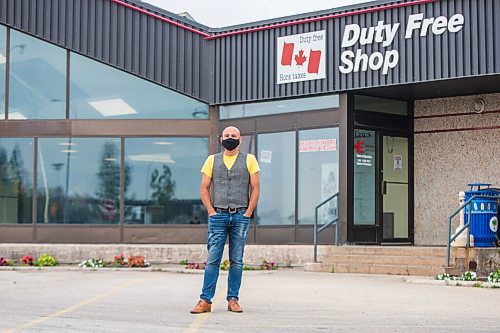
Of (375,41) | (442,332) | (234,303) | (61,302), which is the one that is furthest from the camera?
(375,41)

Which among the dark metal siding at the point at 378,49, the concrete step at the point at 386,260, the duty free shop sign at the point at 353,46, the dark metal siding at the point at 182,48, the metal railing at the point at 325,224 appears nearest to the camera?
the concrete step at the point at 386,260

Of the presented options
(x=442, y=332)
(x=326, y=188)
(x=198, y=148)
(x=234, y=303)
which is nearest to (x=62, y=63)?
(x=198, y=148)

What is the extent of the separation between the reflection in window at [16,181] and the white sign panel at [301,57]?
20.6ft

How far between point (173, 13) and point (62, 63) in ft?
9.55

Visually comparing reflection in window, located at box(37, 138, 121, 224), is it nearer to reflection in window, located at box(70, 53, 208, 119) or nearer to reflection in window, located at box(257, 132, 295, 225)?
reflection in window, located at box(70, 53, 208, 119)

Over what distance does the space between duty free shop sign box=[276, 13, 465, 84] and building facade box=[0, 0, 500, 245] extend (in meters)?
0.03

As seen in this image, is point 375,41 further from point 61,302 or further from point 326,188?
point 61,302

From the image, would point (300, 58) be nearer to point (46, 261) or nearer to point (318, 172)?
point (318, 172)

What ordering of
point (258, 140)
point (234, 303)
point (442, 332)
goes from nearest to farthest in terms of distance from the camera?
point (442, 332) < point (234, 303) < point (258, 140)

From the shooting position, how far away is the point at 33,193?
65.3 feet

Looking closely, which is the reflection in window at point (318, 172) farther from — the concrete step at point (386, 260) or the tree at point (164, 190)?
the tree at point (164, 190)

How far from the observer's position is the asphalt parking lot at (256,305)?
8.14 metres

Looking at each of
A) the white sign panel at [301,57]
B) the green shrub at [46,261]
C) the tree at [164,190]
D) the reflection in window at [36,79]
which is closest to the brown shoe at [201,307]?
the white sign panel at [301,57]

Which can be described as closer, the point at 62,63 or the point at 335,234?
the point at 335,234
